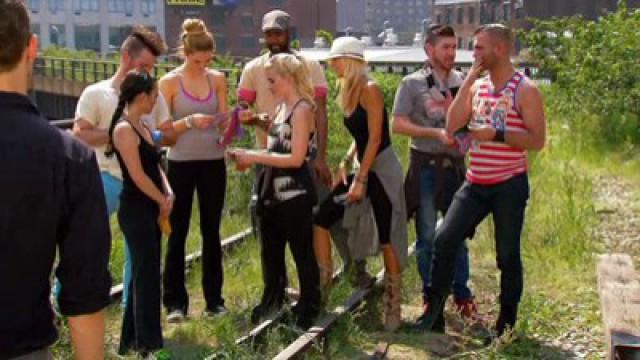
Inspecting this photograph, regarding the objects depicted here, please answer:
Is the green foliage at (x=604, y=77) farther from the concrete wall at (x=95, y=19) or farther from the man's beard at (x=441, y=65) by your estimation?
the concrete wall at (x=95, y=19)

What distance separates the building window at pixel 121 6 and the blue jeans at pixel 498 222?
94747 mm

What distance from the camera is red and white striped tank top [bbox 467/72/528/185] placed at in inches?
212

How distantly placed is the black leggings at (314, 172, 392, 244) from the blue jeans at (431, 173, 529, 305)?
1.17 feet

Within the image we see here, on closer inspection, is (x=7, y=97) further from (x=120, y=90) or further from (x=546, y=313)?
(x=546, y=313)

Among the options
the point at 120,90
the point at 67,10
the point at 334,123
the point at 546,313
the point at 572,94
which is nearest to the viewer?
the point at 120,90

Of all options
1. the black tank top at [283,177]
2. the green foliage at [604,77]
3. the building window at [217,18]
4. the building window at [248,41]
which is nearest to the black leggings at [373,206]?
the black tank top at [283,177]

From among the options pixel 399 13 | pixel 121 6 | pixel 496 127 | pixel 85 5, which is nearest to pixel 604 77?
pixel 496 127

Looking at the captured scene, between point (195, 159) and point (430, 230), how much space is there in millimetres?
1667

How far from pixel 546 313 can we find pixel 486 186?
57.7 inches

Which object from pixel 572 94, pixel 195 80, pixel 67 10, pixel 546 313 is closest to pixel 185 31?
pixel 195 80

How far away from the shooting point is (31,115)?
2.25 meters

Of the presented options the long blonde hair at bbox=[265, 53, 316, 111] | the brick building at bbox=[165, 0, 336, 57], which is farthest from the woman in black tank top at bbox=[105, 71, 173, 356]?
the brick building at bbox=[165, 0, 336, 57]

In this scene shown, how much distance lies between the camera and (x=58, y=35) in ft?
310

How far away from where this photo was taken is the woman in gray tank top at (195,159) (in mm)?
5844
